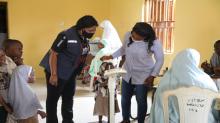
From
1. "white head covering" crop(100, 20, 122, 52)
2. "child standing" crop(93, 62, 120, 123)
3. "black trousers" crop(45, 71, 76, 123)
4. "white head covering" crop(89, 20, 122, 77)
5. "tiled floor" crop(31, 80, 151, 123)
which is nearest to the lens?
"black trousers" crop(45, 71, 76, 123)

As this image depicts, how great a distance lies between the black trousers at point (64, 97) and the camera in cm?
310

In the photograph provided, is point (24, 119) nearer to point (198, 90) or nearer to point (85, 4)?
point (198, 90)

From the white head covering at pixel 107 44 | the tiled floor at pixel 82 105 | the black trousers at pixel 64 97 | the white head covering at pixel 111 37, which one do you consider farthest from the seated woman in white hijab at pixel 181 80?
the white head covering at pixel 111 37

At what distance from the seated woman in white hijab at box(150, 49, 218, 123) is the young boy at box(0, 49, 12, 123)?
114 centimetres

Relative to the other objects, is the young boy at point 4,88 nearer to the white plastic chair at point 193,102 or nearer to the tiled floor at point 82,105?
the white plastic chair at point 193,102

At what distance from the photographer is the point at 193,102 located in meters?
1.96

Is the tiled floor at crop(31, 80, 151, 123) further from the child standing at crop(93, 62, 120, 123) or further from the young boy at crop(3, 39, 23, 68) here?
the young boy at crop(3, 39, 23, 68)

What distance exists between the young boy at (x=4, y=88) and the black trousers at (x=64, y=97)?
0.69 m

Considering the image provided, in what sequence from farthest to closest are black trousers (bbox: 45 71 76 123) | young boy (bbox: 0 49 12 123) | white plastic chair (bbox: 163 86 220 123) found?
black trousers (bbox: 45 71 76 123) → young boy (bbox: 0 49 12 123) → white plastic chair (bbox: 163 86 220 123)

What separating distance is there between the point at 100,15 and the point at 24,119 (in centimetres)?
595

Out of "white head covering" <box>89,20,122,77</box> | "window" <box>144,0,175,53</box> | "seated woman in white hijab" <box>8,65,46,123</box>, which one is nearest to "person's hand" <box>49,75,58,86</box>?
"seated woman in white hijab" <box>8,65,46,123</box>

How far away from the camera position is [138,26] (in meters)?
3.19

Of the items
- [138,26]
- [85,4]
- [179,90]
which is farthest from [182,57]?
[85,4]

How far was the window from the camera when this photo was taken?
5.75 metres
